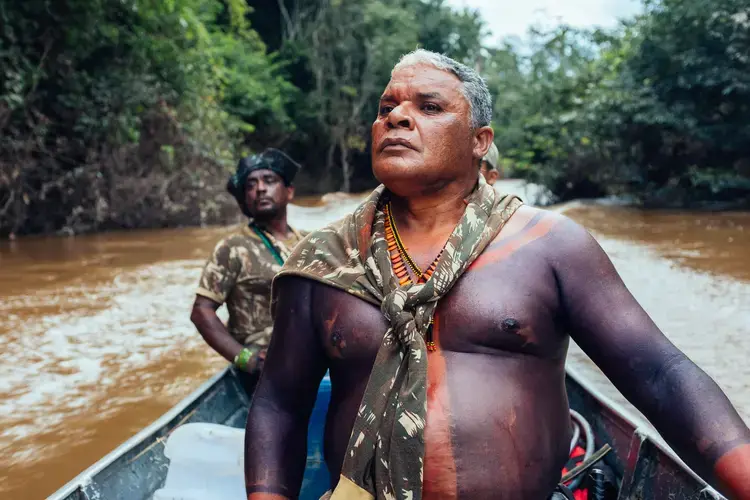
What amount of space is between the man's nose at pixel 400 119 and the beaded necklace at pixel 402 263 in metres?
0.24

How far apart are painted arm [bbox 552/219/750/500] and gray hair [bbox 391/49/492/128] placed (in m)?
0.34

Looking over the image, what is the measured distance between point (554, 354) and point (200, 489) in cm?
173

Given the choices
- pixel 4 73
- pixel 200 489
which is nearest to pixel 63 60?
Result: pixel 4 73

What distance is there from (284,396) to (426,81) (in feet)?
2.69

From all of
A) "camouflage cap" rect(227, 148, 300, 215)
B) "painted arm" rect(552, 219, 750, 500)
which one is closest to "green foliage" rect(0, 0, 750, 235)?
"camouflage cap" rect(227, 148, 300, 215)

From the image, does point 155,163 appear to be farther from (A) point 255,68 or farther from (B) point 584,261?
(B) point 584,261

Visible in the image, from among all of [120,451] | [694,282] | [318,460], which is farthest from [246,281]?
[694,282]

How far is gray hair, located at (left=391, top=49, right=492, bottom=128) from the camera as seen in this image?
5.33 feet

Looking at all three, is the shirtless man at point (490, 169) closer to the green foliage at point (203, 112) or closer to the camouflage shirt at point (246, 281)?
the camouflage shirt at point (246, 281)

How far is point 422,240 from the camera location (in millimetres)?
1624

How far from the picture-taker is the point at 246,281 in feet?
12.3

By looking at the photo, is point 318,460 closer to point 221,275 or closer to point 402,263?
point 221,275

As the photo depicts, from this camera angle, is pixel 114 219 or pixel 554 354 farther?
pixel 114 219

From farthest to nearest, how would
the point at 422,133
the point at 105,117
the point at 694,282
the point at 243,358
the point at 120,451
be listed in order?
the point at 105,117, the point at 694,282, the point at 243,358, the point at 120,451, the point at 422,133
